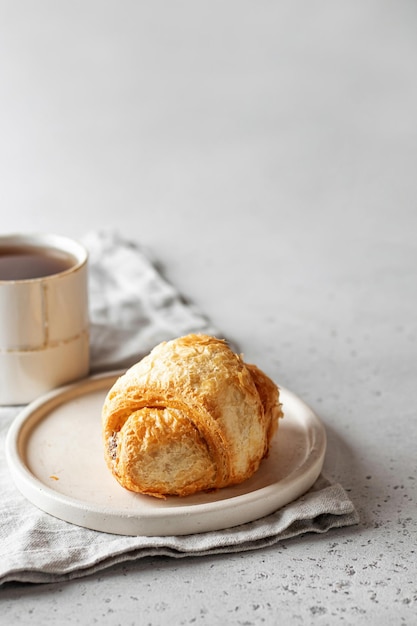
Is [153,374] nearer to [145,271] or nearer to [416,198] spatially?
[145,271]

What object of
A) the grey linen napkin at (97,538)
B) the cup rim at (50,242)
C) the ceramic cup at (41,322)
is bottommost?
the grey linen napkin at (97,538)

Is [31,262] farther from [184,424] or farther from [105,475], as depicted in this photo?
[184,424]

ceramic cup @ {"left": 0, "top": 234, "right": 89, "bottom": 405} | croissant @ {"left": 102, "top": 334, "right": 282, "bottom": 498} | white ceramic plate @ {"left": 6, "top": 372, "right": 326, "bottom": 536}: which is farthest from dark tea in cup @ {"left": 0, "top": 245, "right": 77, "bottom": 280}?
croissant @ {"left": 102, "top": 334, "right": 282, "bottom": 498}

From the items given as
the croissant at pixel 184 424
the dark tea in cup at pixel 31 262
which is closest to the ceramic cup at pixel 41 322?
the dark tea in cup at pixel 31 262

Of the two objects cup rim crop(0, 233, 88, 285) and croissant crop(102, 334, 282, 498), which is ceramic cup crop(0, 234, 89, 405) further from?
croissant crop(102, 334, 282, 498)

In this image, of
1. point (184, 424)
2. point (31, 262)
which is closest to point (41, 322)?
point (31, 262)

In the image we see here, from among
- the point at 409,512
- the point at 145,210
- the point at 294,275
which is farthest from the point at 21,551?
A: the point at 145,210

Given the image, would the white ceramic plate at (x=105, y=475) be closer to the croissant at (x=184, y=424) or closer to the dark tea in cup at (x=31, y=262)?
the croissant at (x=184, y=424)
